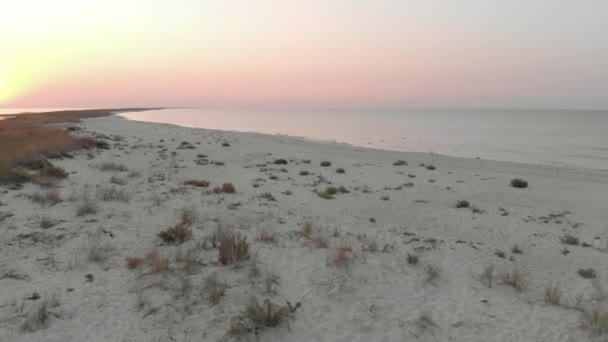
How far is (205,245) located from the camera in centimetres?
891

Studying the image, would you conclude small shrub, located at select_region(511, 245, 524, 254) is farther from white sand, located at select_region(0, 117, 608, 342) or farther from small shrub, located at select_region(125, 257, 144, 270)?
small shrub, located at select_region(125, 257, 144, 270)

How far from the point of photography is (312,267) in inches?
326

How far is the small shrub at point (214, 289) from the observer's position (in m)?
6.54

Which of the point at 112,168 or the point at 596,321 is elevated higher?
the point at 112,168

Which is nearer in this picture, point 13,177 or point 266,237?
point 266,237

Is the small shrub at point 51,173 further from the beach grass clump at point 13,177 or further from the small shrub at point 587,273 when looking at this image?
the small shrub at point 587,273

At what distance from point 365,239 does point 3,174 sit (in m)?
12.2

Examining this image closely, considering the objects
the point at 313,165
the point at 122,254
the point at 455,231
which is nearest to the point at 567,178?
the point at 313,165

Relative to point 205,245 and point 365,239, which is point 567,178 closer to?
point 365,239

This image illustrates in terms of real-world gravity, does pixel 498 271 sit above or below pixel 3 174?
below

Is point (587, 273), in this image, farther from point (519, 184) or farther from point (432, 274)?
point (519, 184)

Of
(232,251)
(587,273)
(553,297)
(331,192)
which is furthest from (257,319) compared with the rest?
(331,192)

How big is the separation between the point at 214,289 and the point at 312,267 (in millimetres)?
2258

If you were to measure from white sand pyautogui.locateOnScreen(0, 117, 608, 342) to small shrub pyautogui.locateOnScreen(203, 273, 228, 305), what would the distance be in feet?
0.35
